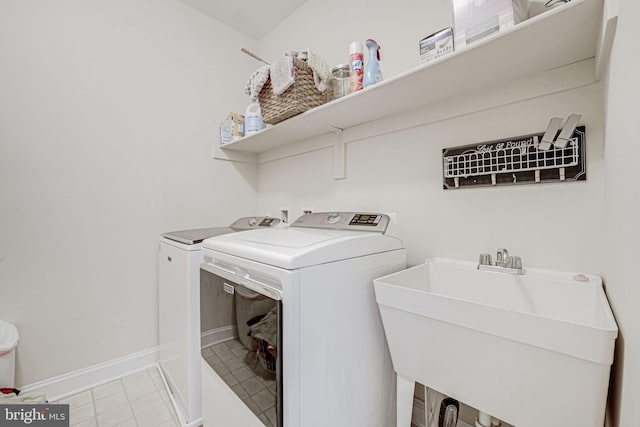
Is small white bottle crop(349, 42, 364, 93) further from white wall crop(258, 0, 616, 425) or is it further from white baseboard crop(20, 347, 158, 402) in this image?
white baseboard crop(20, 347, 158, 402)

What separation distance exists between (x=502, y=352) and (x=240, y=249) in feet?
3.03

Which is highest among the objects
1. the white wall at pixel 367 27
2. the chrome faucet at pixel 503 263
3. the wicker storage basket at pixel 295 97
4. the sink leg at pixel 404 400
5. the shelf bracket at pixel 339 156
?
the white wall at pixel 367 27

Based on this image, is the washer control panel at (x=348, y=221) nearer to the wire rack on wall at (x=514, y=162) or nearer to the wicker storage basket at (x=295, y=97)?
the wire rack on wall at (x=514, y=162)

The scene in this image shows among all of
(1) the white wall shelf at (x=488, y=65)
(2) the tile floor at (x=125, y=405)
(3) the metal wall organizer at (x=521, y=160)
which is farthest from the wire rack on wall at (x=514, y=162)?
(2) the tile floor at (x=125, y=405)

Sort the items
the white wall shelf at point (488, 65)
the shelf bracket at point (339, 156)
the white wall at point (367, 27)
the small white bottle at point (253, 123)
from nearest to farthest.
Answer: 1. the white wall shelf at point (488, 65)
2. the white wall at point (367, 27)
3. the shelf bracket at point (339, 156)
4. the small white bottle at point (253, 123)

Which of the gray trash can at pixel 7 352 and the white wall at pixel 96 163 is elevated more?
the white wall at pixel 96 163

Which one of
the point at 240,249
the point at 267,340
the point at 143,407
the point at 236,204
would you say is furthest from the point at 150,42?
the point at 143,407

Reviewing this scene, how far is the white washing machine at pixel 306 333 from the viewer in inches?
34.6

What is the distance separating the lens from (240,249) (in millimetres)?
1062

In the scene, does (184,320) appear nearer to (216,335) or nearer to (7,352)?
(216,335)

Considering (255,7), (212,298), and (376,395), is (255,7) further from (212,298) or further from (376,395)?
(376,395)

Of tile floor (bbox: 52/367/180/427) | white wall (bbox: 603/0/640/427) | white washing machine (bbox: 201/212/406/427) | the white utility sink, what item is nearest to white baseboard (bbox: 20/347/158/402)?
tile floor (bbox: 52/367/180/427)

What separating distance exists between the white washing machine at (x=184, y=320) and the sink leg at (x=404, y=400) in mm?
1041

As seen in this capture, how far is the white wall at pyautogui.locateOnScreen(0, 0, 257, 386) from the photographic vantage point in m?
1.55
